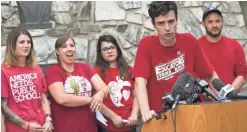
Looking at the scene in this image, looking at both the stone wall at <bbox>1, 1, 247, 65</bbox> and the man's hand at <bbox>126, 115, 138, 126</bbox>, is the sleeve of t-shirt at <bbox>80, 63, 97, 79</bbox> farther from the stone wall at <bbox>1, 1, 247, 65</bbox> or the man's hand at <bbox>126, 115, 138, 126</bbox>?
the stone wall at <bbox>1, 1, 247, 65</bbox>

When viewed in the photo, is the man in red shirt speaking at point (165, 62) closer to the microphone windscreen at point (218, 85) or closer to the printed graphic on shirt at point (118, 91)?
the microphone windscreen at point (218, 85)

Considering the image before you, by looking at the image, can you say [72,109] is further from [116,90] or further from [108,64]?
[108,64]

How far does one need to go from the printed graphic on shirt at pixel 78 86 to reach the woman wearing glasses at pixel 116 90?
0.18 metres

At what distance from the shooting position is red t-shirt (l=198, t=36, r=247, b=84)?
367 cm

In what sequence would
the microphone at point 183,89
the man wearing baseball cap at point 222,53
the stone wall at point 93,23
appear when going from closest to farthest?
1. the microphone at point 183,89
2. the man wearing baseball cap at point 222,53
3. the stone wall at point 93,23

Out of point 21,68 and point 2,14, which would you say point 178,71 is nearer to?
point 21,68

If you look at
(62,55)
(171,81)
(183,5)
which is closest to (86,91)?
(62,55)

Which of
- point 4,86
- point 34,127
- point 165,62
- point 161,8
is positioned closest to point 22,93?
point 4,86

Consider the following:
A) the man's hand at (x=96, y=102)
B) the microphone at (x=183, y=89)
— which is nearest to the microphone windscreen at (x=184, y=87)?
the microphone at (x=183, y=89)

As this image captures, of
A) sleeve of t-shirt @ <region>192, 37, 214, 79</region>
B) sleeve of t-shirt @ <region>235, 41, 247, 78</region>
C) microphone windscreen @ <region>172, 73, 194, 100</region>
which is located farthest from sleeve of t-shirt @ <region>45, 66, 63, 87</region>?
microphone windscreen @ <region>172, 73, 194, 100</region>

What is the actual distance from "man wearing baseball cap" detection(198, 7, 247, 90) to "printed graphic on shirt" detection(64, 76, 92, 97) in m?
1.01

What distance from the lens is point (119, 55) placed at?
3865 mm

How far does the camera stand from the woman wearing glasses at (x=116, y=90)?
11.7 ft

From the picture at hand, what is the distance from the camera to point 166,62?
2875 mm
